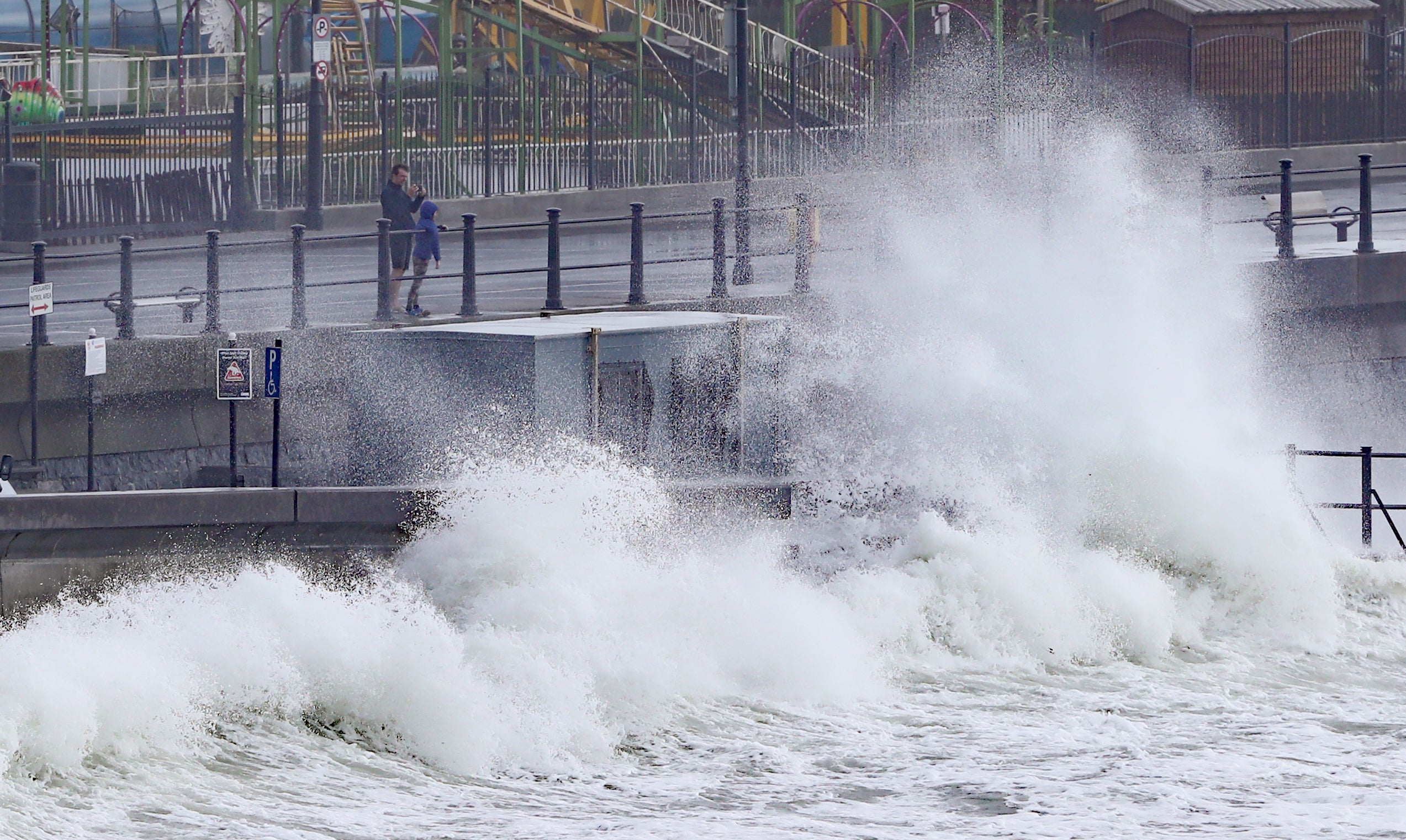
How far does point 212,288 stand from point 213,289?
0.07m

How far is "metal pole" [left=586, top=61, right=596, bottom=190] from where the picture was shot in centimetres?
3159

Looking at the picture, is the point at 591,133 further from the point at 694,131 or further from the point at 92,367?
the point at 92,367

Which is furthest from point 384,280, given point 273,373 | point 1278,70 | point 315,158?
point 1278,70

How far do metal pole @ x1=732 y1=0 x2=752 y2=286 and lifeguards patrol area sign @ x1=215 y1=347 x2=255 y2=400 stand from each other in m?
8.28

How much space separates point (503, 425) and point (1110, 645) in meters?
4.41

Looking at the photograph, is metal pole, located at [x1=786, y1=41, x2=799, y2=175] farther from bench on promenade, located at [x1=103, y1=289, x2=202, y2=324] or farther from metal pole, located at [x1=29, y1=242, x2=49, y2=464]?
metal pole, located at [x1=29, y1=242, x2=49, y2=464]

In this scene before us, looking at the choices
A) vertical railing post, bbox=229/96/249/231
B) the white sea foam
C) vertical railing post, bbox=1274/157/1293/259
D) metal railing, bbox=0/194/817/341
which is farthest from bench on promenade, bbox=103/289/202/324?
vertical railing post, bbox=229/96/249/231

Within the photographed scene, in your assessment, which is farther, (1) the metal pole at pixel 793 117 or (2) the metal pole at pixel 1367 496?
(1) the metal pole at pixel 793 117

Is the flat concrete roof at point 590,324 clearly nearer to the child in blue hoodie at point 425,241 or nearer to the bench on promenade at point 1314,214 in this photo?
the child in blue hoodie at point 425,241

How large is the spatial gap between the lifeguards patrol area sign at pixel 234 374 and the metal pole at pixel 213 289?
3.81 metres

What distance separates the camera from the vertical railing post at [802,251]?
64.1 ft

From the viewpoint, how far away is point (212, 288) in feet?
56.0

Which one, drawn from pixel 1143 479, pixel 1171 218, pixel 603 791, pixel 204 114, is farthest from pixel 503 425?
pixel 204 114

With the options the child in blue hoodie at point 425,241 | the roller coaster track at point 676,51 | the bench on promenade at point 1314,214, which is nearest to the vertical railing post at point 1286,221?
the bench on promenade at point 1314,214
